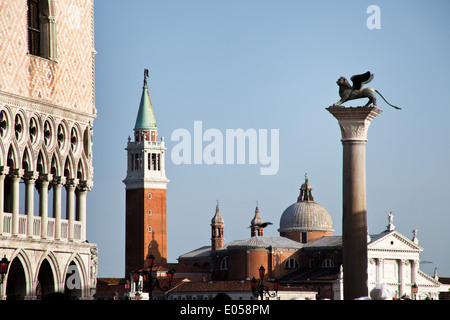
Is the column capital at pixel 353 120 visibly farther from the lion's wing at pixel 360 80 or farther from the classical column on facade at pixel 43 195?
the classical column on facade at pixel 43 195

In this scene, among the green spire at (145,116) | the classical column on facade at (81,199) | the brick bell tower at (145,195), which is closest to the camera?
the classical column on facade at (81,199)

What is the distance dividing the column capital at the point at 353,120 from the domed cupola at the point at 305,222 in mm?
89503

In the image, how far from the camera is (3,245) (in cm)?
2314

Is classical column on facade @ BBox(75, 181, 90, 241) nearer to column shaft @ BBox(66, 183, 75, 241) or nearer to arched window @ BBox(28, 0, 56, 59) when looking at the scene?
column shaft @ BBox(66, 183, 75, 241)

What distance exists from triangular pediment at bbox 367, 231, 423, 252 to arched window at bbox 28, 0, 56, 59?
72106 mm

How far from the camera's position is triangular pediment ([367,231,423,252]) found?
315 feet

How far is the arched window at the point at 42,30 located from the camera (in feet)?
83.0

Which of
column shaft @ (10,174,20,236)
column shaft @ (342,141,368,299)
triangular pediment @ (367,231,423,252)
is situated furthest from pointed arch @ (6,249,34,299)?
triangular pediment @ (367,231,423,252)

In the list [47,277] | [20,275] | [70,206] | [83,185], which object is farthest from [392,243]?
[20,275]

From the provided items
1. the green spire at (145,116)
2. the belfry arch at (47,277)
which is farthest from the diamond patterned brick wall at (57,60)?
the green spire at (145,116)
